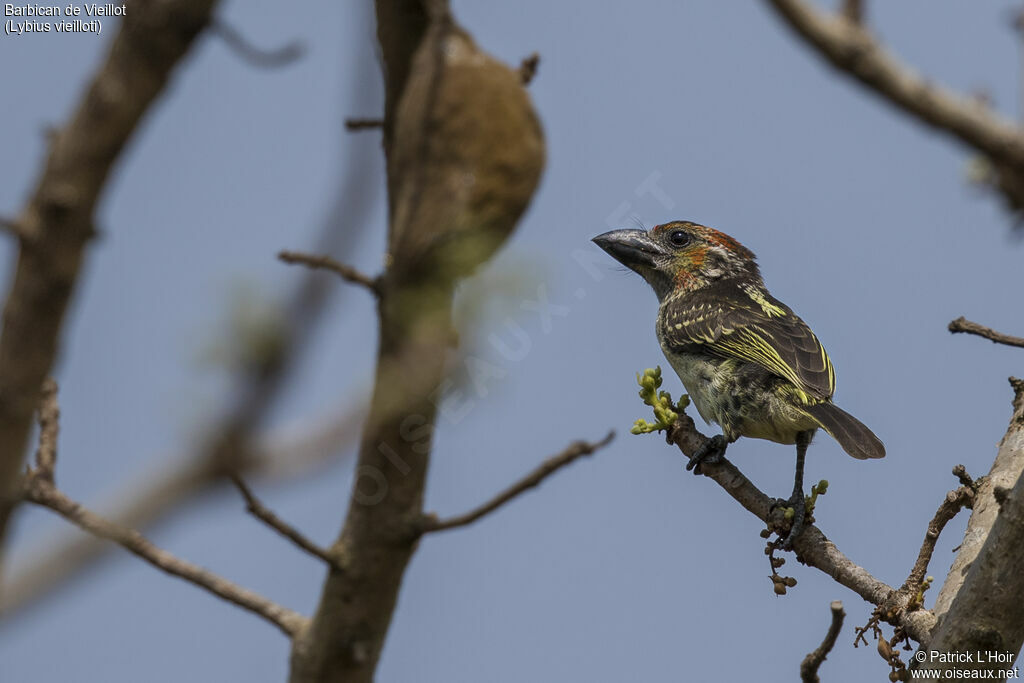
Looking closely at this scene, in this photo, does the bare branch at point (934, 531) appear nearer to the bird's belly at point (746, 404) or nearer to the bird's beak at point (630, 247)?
the bird's belly at point (746, 404)

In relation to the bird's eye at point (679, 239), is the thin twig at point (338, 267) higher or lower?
lower

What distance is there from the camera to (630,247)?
22.4 feet

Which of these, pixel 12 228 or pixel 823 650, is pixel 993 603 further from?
pixel 12 228

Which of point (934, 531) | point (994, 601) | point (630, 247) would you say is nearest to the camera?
point (994, 601)

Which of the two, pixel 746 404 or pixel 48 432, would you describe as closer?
pixel 48 432

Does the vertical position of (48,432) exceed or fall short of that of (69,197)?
it falls short

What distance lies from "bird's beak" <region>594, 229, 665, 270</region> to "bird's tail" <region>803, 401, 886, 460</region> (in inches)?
74.9

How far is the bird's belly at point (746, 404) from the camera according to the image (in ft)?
17.2

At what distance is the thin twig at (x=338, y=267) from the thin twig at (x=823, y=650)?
69.1 inches

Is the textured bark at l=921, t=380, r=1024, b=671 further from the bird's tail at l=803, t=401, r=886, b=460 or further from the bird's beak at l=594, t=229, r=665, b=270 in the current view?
the bird's beak at l=594, t=229, r=665, b=270

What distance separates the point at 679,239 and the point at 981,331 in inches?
118

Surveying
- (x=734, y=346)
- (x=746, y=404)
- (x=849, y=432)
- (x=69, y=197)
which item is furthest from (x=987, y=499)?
(x=69, y=197)

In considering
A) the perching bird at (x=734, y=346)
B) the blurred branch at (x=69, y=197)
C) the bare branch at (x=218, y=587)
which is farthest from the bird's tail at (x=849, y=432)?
the blurred branch at (x=69, y=197)

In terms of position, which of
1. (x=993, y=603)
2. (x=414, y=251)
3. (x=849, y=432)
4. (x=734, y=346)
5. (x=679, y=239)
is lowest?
(x=414, y=251)
